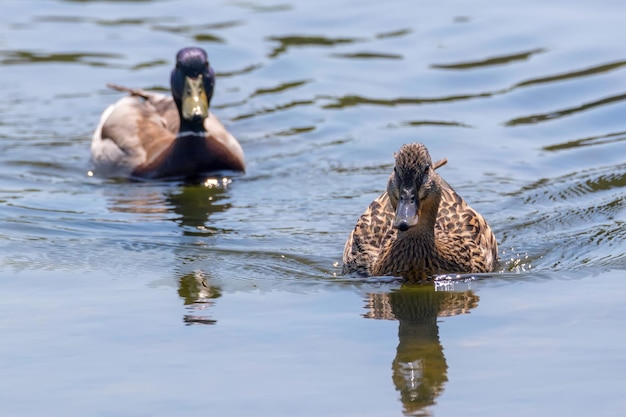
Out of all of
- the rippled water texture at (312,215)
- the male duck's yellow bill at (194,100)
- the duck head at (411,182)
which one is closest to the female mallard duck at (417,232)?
the duck head at (411,182)

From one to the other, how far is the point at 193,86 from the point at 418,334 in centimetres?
640

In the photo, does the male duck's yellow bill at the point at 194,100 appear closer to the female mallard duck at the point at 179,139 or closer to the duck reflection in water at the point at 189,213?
the female mallard duck at the point at 179,139

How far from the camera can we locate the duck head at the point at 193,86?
45.4 ft

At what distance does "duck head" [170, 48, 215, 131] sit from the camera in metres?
13.8

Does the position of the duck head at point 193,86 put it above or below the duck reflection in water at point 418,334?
above

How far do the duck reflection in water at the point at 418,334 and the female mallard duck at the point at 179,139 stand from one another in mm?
4864

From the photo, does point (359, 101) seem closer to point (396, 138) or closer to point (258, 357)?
point (396, 138)

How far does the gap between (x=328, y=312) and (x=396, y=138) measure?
19.0 feet

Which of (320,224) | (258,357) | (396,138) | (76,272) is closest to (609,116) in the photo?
(396,138)

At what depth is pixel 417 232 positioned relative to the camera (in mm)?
9500

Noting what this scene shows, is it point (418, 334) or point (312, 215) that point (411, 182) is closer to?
point (418, 334)

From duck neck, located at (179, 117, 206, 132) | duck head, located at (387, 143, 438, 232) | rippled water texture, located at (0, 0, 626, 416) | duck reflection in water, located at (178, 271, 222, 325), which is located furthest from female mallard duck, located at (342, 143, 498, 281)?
duck neck, located at (179, 117, 206, 132)

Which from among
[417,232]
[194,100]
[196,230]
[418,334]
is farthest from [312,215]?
[418,334]

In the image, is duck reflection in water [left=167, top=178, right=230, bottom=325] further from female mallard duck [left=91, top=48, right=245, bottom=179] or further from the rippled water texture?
female mallard duck [left=91, top=48, right=245, bottom=179]
